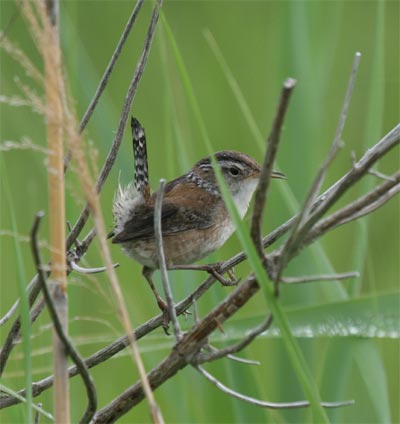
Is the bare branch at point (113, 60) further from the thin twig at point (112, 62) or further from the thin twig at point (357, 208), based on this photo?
the thin twig at point (357, 208)

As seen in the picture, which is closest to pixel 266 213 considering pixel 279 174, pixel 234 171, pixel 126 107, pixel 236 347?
pixel 279 174

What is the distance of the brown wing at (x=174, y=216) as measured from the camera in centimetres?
325

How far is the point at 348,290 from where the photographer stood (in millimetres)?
2643

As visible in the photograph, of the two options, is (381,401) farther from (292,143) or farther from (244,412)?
(292,143)

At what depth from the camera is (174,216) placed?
346cm

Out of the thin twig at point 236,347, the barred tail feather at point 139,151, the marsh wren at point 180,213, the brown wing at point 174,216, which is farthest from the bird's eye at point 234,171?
the thin twig at point 236,347

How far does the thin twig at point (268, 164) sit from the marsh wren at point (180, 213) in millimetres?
1333

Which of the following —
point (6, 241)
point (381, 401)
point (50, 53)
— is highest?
point (6, 241)

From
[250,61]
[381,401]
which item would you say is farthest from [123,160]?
[250,61]

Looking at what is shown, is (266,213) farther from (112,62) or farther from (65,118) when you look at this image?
(65,118)

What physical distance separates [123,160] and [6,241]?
2.52m

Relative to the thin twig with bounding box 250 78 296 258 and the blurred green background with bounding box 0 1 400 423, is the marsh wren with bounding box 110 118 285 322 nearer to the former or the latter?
the blurred green background with bounding box 0 1 400 423

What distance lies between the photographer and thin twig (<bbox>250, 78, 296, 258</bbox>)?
1.54m

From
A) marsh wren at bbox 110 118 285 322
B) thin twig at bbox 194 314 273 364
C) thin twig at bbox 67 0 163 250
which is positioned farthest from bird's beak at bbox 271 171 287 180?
thin twig at bbox 194 314 273 364
